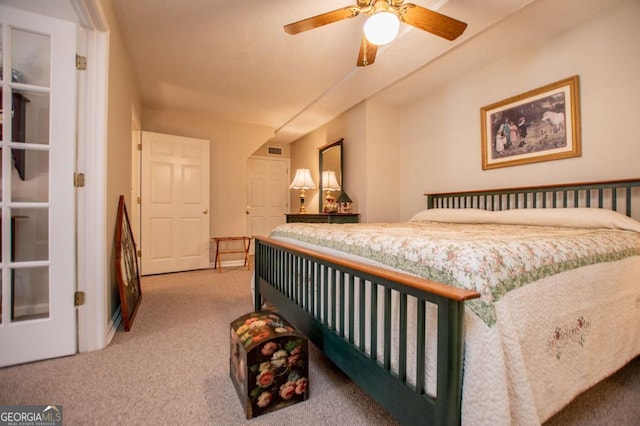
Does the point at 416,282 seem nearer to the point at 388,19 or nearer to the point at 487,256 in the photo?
the point at 487,256

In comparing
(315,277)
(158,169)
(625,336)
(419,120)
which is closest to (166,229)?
(158,169)

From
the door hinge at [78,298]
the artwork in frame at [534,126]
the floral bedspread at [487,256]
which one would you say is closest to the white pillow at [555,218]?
the floral bedspread at [487,256]

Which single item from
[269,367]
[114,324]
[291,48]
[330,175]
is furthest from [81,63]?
[330,175]

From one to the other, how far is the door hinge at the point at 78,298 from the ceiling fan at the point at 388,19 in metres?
2.13

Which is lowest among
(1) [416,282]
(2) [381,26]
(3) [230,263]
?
(3) [230,263]

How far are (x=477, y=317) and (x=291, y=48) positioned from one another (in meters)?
2.66

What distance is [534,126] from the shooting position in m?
2.44

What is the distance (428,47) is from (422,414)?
272 centimetres

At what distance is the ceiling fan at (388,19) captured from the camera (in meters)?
1.58

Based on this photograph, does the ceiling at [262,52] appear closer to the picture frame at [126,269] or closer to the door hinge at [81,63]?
the door hinge at [81,63]

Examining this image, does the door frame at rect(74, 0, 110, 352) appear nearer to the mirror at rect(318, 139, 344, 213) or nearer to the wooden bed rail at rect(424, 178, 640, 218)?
the mirror at rect(318, 139, 344, 213)

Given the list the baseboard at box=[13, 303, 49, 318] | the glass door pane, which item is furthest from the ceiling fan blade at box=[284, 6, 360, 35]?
the baseboard at box=[13, 303, 49, 318]

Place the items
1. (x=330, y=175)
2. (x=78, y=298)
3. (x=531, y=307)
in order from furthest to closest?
(x=330, y=175) → (x=78, y=298) → (x=531, y=307)

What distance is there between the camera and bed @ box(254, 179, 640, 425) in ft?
2.45
